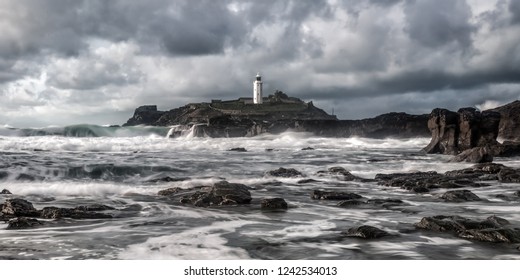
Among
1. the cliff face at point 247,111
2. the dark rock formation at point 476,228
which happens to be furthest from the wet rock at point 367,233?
the cliff face at point 247,111

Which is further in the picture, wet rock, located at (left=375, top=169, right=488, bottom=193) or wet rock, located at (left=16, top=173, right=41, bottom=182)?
wet rock, located at (left=16, top=173, right=41, bottom=182)

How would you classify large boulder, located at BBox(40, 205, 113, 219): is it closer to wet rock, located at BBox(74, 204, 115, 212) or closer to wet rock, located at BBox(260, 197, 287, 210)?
wet rock, located at BBox(74, 204, 115, 212)

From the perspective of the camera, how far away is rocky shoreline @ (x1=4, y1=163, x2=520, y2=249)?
263 inches

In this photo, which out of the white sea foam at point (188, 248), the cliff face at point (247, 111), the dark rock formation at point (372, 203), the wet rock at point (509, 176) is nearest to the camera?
the white sea foam at point (188, 248)

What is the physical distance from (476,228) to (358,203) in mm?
3343


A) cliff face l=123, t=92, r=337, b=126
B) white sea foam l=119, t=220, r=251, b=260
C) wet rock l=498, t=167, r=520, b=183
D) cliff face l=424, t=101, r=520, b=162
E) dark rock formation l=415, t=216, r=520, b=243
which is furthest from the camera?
cliff face l=123, t=92, r=337, b=126

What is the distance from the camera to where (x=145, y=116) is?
11875cm

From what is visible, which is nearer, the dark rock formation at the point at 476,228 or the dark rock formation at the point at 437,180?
the dark rock formation at the point at 476,228

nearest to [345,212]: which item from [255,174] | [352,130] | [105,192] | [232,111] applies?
[105,192]

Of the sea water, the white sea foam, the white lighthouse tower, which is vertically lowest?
the white sea foam

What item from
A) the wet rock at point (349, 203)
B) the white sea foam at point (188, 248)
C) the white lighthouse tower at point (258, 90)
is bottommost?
the white sea foam at point (188, 248)

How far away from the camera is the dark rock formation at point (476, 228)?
6191 mm

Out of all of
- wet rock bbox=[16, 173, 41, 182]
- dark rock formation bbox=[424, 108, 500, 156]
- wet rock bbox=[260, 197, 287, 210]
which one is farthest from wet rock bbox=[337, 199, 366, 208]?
dark rock formation bbox=[424, 108, 500, 156]

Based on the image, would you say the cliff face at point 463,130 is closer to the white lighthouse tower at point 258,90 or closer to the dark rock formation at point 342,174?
the dark rock formation at point 342,174
